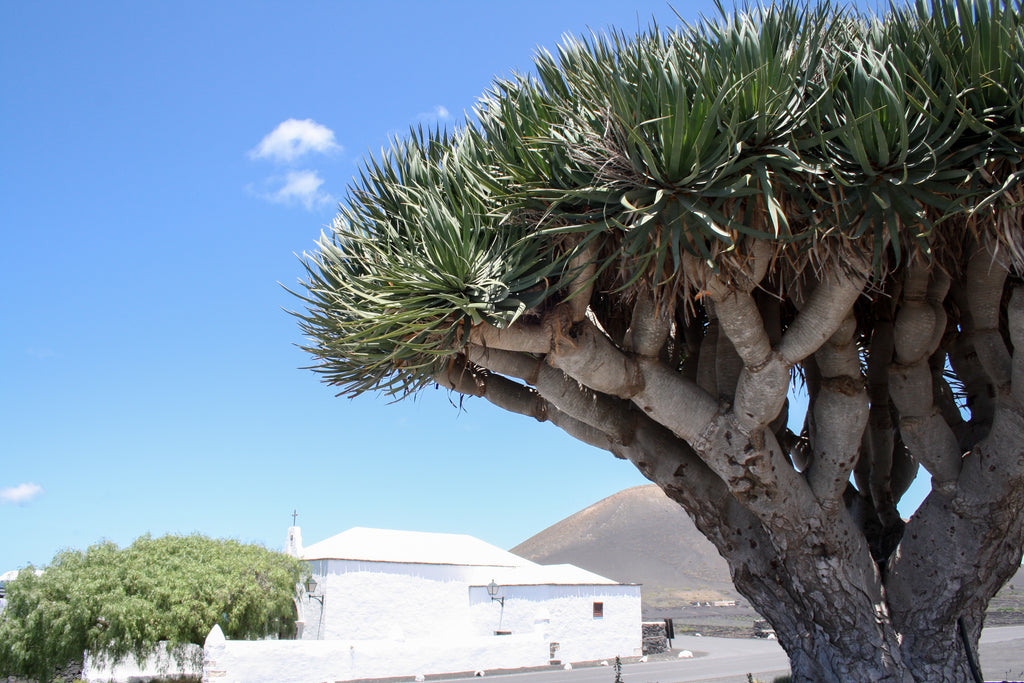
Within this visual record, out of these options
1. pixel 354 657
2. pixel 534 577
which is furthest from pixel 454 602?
pixel 354 657

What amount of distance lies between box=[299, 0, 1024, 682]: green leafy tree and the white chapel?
1381 cm

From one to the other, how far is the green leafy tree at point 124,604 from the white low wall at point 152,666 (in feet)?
1.16

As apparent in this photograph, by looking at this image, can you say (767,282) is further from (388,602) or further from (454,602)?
(454,602)

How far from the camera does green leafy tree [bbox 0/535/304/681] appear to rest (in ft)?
47.8

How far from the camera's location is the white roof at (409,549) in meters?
21.6

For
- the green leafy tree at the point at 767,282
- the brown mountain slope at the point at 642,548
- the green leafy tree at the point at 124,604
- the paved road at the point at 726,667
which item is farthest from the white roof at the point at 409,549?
the brown mountain slope at the point at 642,548

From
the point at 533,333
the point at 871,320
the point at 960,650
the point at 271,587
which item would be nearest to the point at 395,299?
the point at 533,333

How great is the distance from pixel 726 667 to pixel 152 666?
531 inches

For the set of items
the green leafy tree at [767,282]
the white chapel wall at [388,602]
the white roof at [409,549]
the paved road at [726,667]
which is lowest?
the paved road at [726,667]

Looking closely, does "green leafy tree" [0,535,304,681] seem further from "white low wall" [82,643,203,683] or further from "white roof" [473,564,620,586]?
"white roof" [473,564,620,586]

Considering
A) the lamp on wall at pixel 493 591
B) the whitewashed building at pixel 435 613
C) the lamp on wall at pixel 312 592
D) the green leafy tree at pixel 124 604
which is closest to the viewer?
the green leafy tree at pixel 124 604

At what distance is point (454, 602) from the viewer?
2233 cm

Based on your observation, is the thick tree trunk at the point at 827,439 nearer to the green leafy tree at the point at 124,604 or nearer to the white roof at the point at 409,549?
the green leafy tree at the point at 124,604

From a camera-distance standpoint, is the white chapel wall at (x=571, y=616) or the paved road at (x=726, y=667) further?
the white chapel wall at (x=571, y=616)
